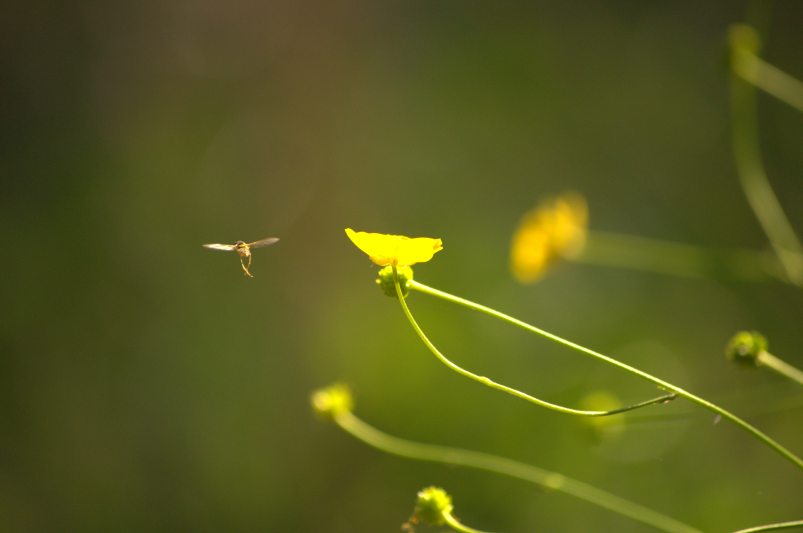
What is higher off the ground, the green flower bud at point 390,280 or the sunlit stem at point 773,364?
the sunlit stem at point 773,364

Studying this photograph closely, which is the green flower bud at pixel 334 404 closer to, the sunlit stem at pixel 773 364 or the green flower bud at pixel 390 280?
the green flower bud at pixel 390 280

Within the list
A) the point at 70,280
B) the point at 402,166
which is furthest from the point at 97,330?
the point at 402,166

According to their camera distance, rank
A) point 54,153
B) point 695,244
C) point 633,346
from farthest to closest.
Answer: point 54,153 < point 695,244 < point 633,346

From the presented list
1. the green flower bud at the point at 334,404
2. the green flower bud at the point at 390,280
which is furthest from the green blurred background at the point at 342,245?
the green flower bud at the point at 390,280

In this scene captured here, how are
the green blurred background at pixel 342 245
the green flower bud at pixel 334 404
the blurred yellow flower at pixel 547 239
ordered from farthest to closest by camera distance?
the green blurred background at pixel 342 245 < the blurred yellow flower at pixel 547 239 < the green flower bud at pixel 334 404

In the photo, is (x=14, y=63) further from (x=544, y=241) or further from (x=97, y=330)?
(x=544, y=241)

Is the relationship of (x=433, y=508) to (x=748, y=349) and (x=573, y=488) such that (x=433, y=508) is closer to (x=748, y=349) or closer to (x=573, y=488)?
(x=573, y=488)

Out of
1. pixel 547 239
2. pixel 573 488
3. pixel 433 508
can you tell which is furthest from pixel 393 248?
pixel 547 239
